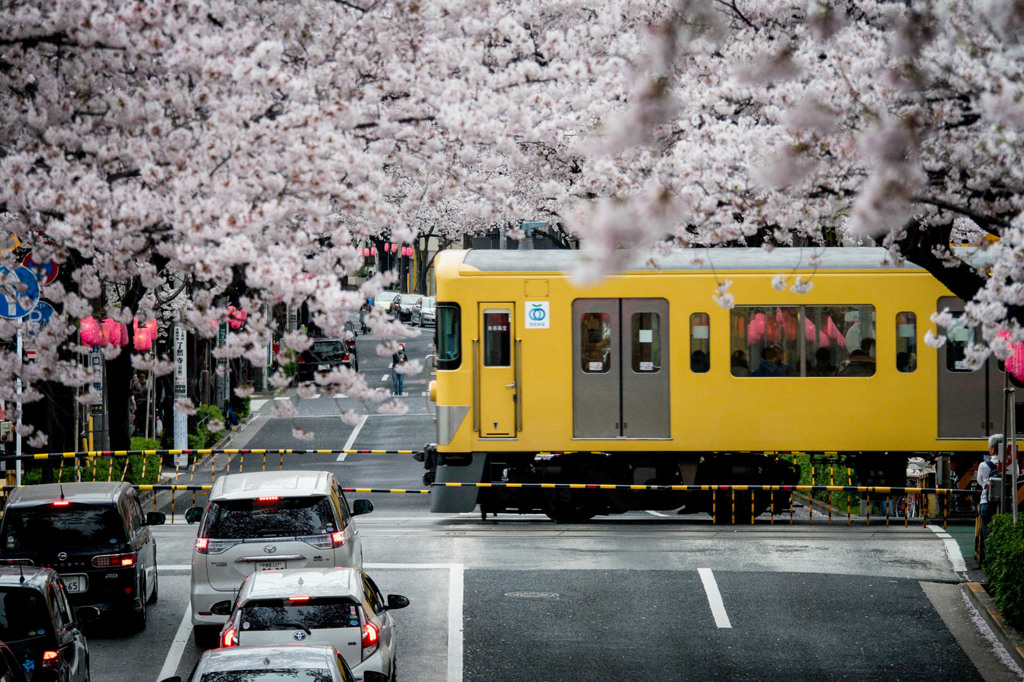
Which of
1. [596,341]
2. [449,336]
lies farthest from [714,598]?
[449,336]

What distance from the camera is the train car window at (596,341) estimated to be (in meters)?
21.4

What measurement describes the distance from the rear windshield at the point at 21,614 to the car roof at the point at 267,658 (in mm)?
1987

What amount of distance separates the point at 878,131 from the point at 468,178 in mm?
5122

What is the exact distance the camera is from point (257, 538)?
46.4 feet

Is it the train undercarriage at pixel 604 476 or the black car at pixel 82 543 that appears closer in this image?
the black car at pixel 82 543

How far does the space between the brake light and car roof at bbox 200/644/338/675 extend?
1410 millimetres

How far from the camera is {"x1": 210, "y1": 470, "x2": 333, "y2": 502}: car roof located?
14.2 meters

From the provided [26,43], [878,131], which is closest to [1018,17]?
[878,131]

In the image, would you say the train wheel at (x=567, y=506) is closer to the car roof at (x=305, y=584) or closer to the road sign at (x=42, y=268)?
the road sign at (x=42, y=268)

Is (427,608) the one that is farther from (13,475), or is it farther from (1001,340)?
(13,475)

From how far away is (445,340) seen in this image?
2150 cm

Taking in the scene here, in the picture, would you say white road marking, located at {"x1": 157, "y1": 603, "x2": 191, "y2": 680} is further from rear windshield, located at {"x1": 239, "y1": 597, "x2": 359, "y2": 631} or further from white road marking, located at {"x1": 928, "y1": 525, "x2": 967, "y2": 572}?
white road marking, located at {"x1": 928, "y1": 525, "x2": 967, "y2": 572}

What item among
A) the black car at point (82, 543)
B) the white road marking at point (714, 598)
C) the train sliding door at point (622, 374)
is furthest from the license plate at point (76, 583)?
the train sliding door at point (622, 374)

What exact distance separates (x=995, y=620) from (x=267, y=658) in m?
8.97
